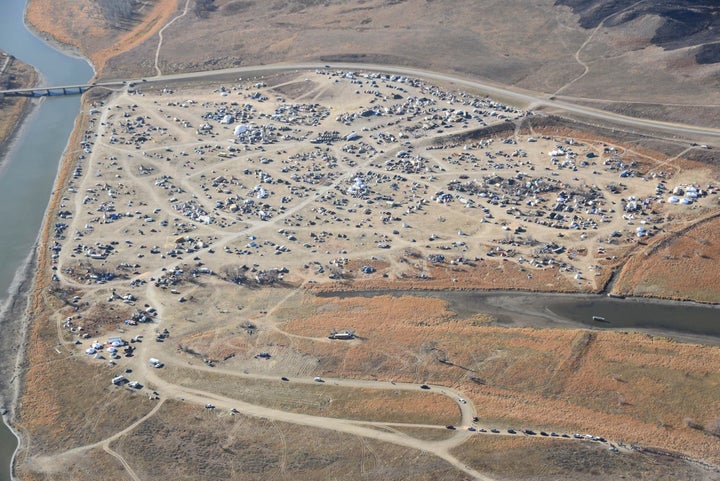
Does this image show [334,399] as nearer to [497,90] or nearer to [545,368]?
[545,368]

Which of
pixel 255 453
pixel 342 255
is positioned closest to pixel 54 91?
pixel 342 255

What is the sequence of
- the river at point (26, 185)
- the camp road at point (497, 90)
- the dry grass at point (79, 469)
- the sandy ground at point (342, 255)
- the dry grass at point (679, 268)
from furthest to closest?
the camp road at point (497, 90) → the river at point (26, 185) → the dry grass at point (679, 268) → the sandy ground at point (342, 255) → the dry grass at point (79, 469)

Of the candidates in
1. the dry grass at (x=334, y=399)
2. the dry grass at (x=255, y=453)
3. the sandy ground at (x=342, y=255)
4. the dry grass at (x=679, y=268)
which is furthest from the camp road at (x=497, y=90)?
the dry grass at (x=255, y=453)

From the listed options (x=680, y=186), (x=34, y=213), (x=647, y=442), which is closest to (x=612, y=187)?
(x=680, y=186)

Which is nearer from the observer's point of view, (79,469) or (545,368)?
(79,469)

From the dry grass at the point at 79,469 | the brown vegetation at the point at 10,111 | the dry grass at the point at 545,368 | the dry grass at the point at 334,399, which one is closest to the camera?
the dry grass at the point at 79,469

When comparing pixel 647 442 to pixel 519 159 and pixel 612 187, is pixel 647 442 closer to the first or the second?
pixel 612 187

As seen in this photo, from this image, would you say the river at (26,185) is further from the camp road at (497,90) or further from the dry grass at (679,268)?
the dry grass at (679,268)

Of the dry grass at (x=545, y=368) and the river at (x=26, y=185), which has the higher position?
the river at (x=26, y=185)

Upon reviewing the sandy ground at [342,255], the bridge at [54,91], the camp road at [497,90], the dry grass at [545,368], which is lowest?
the dry grass at [545,368]

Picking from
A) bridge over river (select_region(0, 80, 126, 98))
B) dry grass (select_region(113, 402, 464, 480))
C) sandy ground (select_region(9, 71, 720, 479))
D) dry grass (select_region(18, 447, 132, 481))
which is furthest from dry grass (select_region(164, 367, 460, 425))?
bridge over river (select_region(0, 80, 126, 98))

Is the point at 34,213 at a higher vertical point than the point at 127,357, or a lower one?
higher
